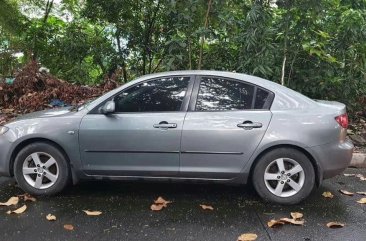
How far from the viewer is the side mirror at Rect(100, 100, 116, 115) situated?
4.85 meters

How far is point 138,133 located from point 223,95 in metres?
1.03

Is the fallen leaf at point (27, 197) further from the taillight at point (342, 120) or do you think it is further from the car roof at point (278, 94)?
the taillight at point (342, 120)

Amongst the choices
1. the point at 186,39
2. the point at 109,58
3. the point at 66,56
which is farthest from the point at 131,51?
the point at 186,39

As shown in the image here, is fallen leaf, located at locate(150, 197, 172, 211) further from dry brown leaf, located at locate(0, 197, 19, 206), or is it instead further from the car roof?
dry brown leaf, located at locate(0, 197, 19, 206)

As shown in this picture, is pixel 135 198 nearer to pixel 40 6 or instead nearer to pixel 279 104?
pixel 279 104

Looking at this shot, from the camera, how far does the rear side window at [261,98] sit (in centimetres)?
489

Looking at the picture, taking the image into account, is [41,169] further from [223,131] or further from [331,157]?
[331,157]

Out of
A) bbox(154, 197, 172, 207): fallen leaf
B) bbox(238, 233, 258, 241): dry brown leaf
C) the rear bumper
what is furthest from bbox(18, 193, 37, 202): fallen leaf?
the rear bumper

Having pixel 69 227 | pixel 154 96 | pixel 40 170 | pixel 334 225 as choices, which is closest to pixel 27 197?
pixel 40 170

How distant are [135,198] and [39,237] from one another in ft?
4.33

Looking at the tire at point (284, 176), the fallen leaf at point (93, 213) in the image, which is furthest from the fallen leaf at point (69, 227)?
the tire at point (284, 176)

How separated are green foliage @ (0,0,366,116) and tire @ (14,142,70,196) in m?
3.09

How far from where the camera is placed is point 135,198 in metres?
5.07

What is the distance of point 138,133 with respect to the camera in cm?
484
